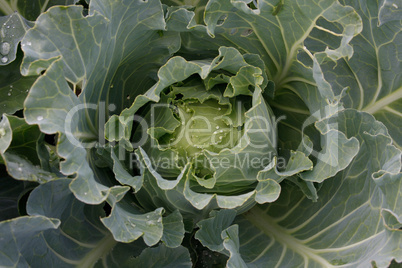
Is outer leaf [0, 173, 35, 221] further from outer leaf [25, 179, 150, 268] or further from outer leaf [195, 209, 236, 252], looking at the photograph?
outer leaf [195, 209, 236, 252]

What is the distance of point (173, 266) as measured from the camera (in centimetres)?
165

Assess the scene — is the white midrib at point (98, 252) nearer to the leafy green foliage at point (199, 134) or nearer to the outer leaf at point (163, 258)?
the leafy green foliage at point (199, 134)

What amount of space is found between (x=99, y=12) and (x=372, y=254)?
3.88 ft

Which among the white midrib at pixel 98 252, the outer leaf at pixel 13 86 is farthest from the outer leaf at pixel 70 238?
the outer leaf at pixel 13 86

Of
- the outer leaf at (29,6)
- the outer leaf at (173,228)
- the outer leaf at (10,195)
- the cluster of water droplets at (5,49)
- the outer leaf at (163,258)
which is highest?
the outer leaf at (29,6)

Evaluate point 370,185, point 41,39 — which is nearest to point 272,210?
point 370,185

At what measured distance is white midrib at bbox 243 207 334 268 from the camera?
5.47 feet

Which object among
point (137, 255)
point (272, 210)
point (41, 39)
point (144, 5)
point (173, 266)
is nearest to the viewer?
point (41, 39)

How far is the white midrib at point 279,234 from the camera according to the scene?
5.47 ft

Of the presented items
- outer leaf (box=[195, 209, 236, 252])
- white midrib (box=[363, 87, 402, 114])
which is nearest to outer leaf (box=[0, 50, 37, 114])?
outer leaf (box=[195, 209, 236, 252])

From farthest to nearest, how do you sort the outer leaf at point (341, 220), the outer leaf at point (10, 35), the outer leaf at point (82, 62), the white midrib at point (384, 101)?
the white midrib at point (384, 101) → the outer leaf at point (10, 35) → the outer leaf at point (341, 220) → the outer leaf at point (82, 62)

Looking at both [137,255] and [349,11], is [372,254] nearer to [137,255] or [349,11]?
[349,11]

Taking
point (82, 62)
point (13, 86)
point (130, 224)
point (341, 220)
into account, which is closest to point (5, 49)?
point (13, 86)

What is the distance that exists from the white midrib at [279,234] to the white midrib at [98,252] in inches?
24.0
